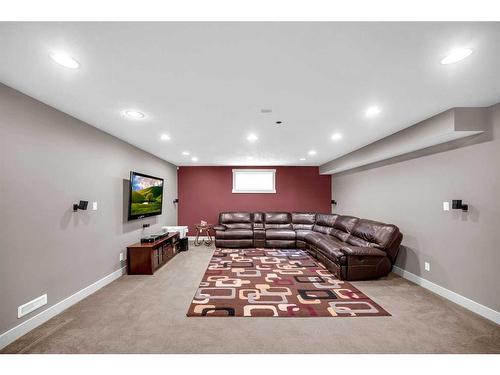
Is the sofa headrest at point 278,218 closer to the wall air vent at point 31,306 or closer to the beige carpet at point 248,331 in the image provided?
the beige carpet at point 248,331

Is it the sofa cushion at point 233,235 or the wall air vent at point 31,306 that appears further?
the sofa cushion at point 233,235

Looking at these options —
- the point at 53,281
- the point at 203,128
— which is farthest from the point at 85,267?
the point at 203,128

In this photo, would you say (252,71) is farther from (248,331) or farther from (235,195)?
(235,195)

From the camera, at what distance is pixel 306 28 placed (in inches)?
52.0

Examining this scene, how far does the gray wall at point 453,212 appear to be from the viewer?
2.55 meters

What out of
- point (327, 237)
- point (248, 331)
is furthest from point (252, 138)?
point (327, 237)

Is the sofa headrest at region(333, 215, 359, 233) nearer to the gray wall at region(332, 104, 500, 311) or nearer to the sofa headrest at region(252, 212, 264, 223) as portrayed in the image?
the gray wall at region(332, 104, 500, 311)

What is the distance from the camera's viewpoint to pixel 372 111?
2660 millimetres

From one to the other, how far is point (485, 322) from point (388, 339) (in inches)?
50.5

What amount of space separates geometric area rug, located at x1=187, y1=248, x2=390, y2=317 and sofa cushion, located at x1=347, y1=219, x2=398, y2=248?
0.94 metres

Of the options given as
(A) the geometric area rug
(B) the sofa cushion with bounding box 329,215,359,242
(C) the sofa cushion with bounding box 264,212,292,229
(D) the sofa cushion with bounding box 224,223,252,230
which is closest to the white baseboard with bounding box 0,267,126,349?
(A) the geometric area rug

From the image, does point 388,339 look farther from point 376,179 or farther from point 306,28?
point 376,179

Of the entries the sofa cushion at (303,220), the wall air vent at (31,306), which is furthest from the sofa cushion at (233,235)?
the wall air vent at (31,306)

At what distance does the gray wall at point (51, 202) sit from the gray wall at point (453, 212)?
16.6 feet
